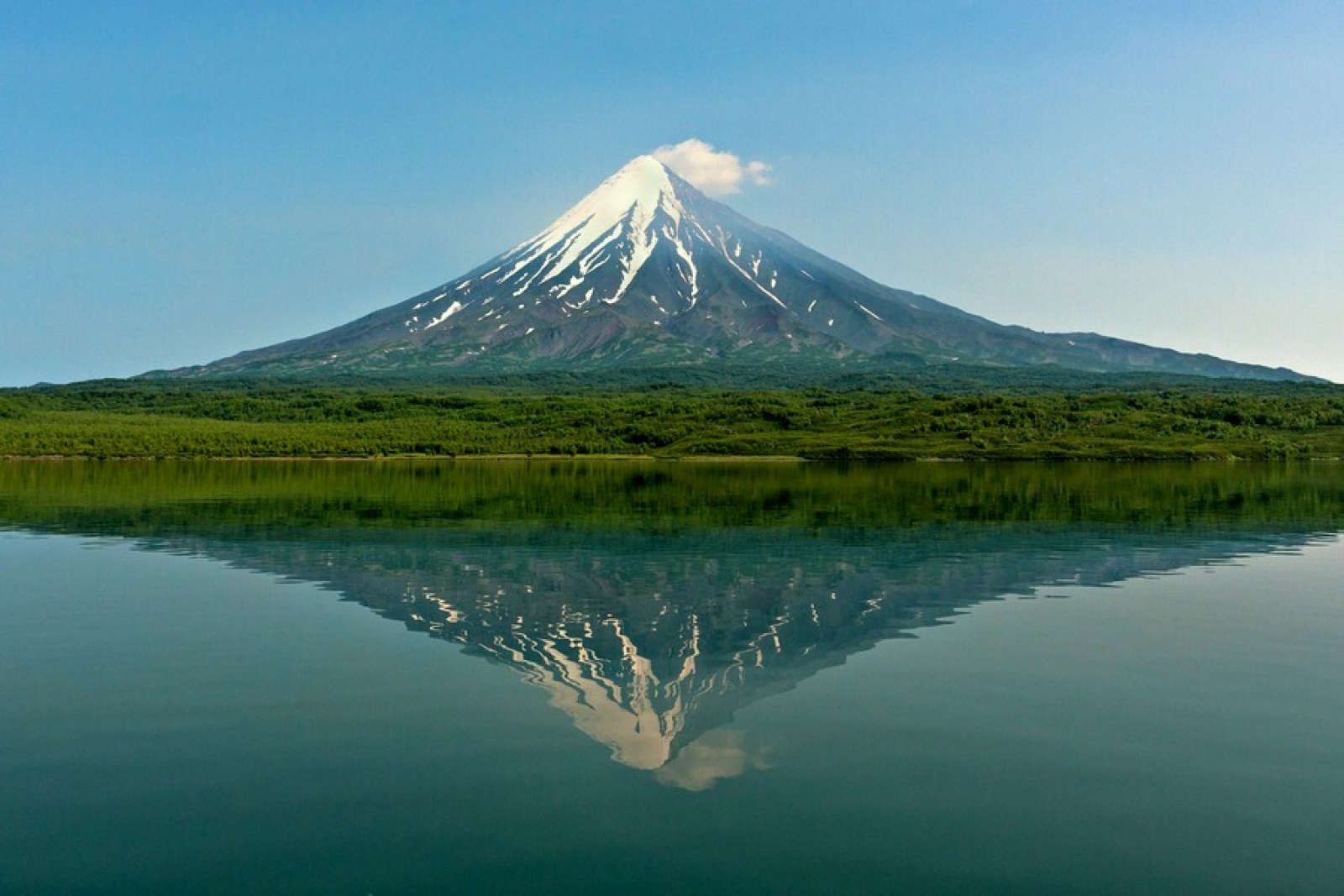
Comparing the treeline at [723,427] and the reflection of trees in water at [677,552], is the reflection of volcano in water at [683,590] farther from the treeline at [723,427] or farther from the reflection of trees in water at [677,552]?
the treeline at [723,427]

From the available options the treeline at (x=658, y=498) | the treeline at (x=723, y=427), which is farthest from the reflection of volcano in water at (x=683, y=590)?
the treeline at (x=723, y=427)

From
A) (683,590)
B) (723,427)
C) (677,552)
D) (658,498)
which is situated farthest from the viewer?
(723,427)

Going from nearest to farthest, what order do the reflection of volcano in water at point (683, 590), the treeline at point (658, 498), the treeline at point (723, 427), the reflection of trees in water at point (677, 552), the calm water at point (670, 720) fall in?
the calm water at point (670, 720), the reflection of volcano in water at point (683, 590), the reflection of trees in water at point (677, 552), the treeline at point (658, 498), the treeline at point (723, 427)

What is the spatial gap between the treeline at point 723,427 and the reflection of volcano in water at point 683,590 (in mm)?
95470

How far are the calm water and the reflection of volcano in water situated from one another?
0.14 metres

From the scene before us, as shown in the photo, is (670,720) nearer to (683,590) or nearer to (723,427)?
(683,590)

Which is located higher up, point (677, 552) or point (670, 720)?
point (670, 720)

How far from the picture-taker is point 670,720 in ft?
50.9

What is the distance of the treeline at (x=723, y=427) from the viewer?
451 feet

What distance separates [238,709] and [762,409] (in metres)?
157

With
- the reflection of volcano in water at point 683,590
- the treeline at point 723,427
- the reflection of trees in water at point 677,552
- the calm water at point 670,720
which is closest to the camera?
the calm water at point 670,720

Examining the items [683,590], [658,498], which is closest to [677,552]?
[683,590]

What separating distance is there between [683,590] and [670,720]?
12006mm

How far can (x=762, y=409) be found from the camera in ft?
563
